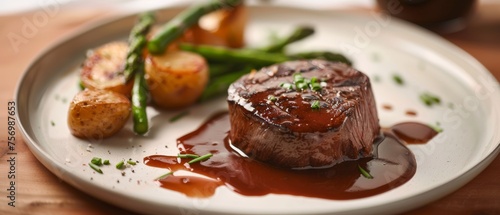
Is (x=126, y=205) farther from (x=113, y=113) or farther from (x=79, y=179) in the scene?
(x=113, y=113)

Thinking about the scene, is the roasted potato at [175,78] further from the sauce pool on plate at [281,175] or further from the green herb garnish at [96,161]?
the green herb garnish at [96,161]

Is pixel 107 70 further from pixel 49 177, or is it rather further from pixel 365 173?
pixel 365 173

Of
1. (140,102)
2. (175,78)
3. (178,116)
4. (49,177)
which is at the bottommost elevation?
(49,177)

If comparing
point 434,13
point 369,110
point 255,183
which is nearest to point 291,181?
point 255,183

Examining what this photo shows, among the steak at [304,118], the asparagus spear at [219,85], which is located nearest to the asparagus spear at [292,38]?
the asparagus spear at [219,85]

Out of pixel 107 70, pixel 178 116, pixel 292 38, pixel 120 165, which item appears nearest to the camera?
pixel 120 165

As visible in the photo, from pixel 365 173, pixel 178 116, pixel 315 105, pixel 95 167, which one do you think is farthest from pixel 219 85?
pixel 365 173
